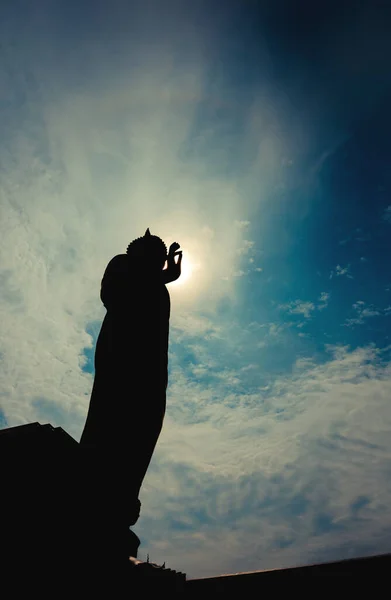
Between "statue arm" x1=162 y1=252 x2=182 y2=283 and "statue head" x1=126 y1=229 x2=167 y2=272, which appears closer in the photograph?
"statue head" x1=126 y1=229 x2=167 y2=272

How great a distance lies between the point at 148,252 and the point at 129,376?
2857 mm

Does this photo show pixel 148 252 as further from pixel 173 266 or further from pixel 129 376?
pixel 129 376

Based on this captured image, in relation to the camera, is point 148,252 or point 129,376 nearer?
point 129,376

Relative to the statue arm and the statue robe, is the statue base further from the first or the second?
the statue arm

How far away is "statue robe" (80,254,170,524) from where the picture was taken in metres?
5.23

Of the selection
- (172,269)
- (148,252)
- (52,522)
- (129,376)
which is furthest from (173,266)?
(52,522)

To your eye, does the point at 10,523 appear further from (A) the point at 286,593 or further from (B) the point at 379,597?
(B) the point at 379,597

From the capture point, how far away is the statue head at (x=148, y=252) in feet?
24.0

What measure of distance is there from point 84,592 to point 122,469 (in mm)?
2048

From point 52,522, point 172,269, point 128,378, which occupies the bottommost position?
point 52,522

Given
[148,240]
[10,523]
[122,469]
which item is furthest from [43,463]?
[148,240]

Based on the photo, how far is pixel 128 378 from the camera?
590 cm

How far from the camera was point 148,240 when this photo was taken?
7668mm

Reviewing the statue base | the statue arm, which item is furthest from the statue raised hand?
the statue base
